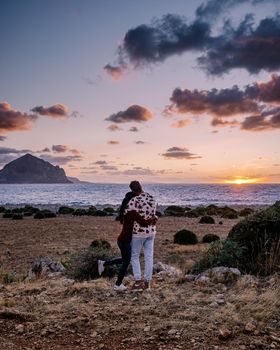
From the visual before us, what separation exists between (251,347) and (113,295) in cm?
353

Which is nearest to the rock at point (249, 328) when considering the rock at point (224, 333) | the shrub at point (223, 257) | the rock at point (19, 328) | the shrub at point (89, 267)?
the rock at point (224, 333)

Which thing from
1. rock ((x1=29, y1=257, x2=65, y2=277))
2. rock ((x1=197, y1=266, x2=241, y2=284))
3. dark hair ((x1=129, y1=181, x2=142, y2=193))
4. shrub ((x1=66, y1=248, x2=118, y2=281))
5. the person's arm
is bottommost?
rock ((x1=29, y1=257, x2=65, y2=277))

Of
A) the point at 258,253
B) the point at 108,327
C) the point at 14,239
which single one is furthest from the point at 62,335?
the point at 14,239

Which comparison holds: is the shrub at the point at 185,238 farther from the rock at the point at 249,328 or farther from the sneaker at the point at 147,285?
the rock at the point at 249,328

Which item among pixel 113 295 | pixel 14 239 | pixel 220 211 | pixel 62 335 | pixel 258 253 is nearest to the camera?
pixel 62 335

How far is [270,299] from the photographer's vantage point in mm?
7133

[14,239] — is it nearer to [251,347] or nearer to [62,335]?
[62,335]

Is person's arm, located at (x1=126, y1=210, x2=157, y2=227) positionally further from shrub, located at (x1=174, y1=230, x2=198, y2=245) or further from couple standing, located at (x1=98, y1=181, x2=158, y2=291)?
shrub, located at (x1=174, y1=230, x2=198, y2=245)

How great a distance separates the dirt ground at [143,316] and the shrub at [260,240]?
1012mm

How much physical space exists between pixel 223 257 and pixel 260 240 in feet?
3.59

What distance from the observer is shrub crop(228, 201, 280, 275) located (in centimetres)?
995

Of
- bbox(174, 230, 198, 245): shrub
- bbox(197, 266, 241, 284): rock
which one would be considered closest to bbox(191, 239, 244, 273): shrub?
bbox(197, 266, 241, 284): rock

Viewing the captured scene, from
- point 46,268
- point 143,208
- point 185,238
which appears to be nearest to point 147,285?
point 143,208

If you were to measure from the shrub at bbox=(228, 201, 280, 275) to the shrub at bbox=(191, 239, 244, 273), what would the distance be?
0.81 ft
